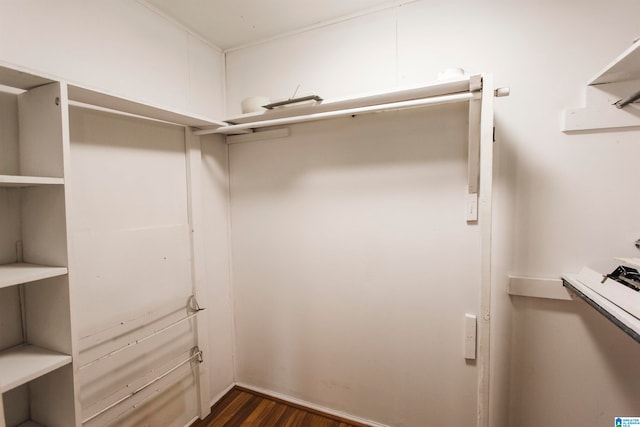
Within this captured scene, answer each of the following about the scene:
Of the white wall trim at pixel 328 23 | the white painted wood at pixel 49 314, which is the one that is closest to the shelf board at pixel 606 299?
the white wall trim at pixel 328 23

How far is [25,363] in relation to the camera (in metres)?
1.00

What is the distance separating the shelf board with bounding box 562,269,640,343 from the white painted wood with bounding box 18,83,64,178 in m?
2.03

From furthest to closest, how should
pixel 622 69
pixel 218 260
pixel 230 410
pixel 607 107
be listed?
1. pixel 218 260
2. pixel 230 410
3. pixel 607 107
4. pixel 622 69

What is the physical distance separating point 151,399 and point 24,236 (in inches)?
45.1

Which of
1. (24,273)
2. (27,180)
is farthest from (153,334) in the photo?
(27,180)

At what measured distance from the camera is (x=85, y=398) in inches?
52.5

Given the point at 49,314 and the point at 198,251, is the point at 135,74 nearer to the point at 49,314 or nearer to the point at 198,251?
the point at 198,251

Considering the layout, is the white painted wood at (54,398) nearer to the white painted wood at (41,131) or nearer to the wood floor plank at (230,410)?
the white painted wood at (41,131)

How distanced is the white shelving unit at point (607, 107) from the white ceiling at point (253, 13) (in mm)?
1093

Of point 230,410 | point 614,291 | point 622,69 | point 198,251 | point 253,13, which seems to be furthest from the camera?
point 230,410

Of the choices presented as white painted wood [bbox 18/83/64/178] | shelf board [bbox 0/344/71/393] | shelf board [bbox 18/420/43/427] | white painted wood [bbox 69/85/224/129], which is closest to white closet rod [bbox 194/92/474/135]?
white painted wood [bbox 69/85/224/129]

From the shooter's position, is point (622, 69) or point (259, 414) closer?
point (622, 69)

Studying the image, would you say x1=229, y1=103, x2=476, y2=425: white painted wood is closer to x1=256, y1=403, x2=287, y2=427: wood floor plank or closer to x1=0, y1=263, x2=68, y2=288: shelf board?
x1=256, y1=403, x2=287, y2=427: wood floor plank

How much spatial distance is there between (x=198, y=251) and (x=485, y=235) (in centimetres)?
171
